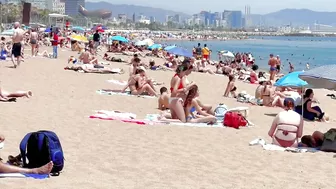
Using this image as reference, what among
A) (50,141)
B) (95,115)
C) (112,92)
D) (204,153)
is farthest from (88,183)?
(112,92)

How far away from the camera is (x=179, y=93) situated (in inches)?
374

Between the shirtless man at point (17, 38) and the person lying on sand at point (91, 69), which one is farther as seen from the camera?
the person lying on sand at point (91, 69)

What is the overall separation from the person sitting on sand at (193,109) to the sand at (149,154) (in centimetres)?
45

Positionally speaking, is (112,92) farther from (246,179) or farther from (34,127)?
(246,179)

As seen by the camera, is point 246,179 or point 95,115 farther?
point 95,115

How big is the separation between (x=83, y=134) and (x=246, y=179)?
269 centimetres

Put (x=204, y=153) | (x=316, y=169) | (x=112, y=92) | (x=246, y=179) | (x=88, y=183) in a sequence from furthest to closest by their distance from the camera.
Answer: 1. (x=112, y=92)
2. (x=204, y=153)
3. (x=316, y=169)
4. (x=246, y=179)
5. (x=88, y=183)

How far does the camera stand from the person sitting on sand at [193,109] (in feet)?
30.2

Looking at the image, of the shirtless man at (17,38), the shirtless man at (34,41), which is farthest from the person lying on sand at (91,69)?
the shirtless man at (34,41)

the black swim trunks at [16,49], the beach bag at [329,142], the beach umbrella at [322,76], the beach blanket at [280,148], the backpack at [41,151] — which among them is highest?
the black swim trunks at [16,49]

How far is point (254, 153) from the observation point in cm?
725

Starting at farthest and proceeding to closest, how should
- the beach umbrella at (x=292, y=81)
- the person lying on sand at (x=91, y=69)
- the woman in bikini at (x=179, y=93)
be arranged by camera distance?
the person lying on sand at (x=91, y=69) → the beach umbrella at (x=292, y=81) → the woman in bikini at (x=179, y=93)

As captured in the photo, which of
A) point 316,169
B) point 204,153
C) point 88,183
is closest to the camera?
point 88,183

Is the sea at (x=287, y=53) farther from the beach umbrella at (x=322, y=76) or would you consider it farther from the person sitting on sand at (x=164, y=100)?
the beach umbrella at (x=322, y=76)
